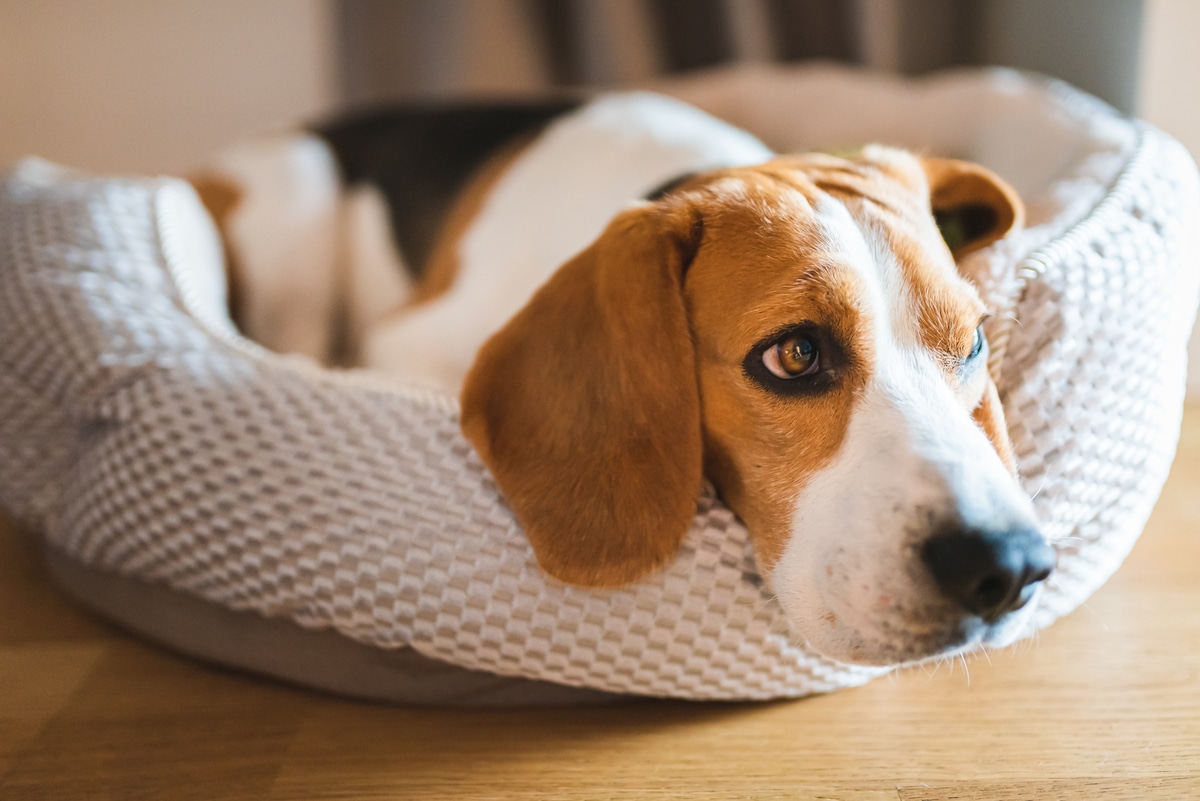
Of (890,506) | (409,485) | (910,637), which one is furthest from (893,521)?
(409,485)

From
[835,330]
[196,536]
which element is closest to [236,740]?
[196,536]

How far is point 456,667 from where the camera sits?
142 centimetres

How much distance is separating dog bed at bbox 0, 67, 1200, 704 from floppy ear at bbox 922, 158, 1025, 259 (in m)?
0.07

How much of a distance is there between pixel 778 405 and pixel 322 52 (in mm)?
3073

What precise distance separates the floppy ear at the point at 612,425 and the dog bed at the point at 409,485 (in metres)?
0.07

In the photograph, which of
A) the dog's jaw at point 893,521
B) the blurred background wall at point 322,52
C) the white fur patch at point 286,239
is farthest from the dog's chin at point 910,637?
the blurred background wall at point 322,52

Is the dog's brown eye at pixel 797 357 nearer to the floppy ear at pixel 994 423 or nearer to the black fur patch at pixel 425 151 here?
the floppy ear at pixel 994 423

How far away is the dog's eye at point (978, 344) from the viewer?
1.29m

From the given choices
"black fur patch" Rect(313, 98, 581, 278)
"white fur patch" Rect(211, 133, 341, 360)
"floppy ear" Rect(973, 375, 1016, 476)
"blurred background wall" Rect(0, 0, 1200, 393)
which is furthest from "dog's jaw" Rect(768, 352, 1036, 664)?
"blurred background wall" Rect(0, 0, 1200, 393)

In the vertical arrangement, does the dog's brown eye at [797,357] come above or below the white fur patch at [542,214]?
above

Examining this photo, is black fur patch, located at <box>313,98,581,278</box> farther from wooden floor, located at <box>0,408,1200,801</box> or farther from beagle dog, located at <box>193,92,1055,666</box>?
wooden floor, located at <box>0,408,1200,801</box>

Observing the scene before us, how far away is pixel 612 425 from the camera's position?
1.29 meters

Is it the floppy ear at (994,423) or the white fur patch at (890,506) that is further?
the floppy ear at (994,423)

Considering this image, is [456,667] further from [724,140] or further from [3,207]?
[3,207]
